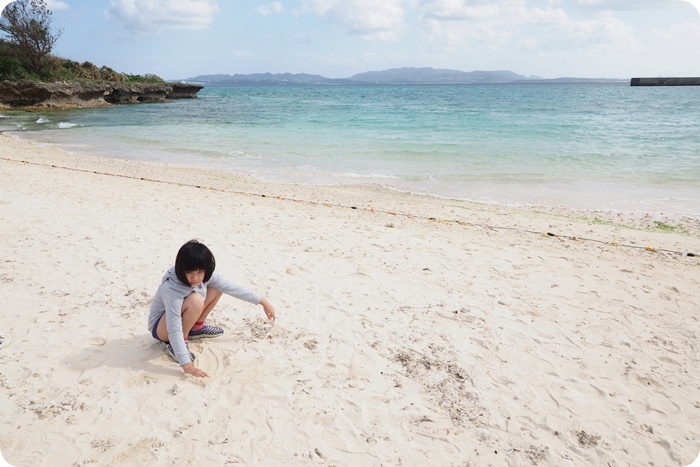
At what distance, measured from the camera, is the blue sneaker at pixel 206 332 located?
3.39 metres

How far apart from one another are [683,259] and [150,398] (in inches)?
246

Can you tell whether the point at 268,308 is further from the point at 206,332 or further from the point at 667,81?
the point at 667,81

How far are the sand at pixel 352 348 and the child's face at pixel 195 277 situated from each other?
639 mm

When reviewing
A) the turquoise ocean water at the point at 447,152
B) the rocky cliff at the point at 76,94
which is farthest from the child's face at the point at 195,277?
the rocky cliff at the point at 76,94

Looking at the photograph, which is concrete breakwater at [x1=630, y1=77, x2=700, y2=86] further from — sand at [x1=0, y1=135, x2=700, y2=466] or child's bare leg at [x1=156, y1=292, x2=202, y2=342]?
child's bare leg at [x1=156, y1=292, x2=202, y2=342]

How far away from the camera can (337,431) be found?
2590 mm

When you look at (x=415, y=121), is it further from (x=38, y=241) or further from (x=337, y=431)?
(x=337, y=431)

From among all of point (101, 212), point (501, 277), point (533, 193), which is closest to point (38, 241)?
point (101, 212)

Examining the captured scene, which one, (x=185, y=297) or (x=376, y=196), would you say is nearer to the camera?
(x=185, y=297)

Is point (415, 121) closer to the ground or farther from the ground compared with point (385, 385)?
farther from the ground

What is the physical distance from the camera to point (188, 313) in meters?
3.00

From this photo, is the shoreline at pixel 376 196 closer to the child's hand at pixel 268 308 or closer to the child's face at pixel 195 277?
the child's hand at pixel 268 308

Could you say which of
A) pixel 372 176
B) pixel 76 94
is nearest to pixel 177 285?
pixel 372 176

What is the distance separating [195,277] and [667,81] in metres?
88.7
